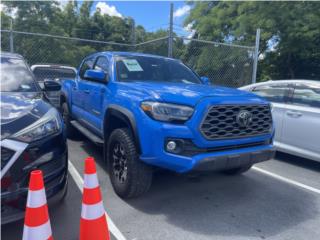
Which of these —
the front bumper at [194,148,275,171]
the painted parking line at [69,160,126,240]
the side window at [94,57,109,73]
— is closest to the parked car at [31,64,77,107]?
the side window at [94,57,109,73]

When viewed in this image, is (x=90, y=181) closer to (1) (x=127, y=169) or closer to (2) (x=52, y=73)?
(1) (x=127, y=169)

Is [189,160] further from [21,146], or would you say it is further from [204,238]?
[21,146]

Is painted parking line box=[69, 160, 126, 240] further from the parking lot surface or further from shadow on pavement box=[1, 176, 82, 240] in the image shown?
shadow on pavement box=[1, 176, 82, 240]

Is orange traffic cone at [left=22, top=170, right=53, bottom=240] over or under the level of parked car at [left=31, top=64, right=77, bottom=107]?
under

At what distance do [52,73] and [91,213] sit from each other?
6.18 metres

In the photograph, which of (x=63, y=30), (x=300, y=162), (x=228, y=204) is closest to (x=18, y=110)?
(x=228, y=204)

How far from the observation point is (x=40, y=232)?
1942 millimetres

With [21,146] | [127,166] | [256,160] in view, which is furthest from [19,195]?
[256,160]

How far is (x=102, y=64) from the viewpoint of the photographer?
175 inches

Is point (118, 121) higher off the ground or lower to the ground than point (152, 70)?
lower

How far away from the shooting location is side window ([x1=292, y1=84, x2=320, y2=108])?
4.59 meters

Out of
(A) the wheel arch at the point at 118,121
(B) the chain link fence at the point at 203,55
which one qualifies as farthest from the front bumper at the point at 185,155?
(B) the chain link fence at the point at 203,55

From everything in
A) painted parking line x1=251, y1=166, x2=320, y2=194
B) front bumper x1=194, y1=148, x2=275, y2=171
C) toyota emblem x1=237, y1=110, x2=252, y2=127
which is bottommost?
painted parking line x1=251, y1=166, x2=320, y2=194

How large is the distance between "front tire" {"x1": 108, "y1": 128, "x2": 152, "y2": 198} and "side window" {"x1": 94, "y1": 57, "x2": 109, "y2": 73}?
1312 mm
